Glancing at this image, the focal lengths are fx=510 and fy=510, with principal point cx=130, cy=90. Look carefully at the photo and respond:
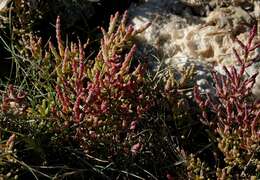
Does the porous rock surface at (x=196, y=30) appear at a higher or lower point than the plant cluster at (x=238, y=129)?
higher

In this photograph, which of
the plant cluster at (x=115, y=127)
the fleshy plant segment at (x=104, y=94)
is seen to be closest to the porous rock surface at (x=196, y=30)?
the plant cluster at (x=115, y=127)

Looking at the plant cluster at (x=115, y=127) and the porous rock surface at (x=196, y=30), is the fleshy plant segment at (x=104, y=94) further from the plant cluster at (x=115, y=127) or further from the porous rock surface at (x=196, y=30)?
the porous rock surface at (x=196, y=30)

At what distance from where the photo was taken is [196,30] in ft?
11.2

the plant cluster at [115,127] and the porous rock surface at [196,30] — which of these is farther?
the porous rock surface at [196,30]

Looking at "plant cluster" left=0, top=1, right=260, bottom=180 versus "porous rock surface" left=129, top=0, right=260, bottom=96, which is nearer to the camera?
"plant cluster" left=0, top=1, right=260, bottom=180

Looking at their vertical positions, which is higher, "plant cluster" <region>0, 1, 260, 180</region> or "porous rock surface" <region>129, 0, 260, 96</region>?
"porous rock surface" <region>129, 0, 260, 96</region>

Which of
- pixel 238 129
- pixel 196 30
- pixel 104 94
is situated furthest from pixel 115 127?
pixel 196 30

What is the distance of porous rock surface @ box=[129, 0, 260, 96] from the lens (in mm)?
3285

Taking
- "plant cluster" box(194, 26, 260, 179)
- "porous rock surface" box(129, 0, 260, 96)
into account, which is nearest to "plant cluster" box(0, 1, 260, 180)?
"plant cluster" box(194, 26, 260, 179)

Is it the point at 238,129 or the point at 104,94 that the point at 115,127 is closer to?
the point at 104,94

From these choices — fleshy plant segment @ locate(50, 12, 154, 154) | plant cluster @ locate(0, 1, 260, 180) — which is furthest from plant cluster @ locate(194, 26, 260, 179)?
fleshy plant segment @ locate(50, 12, 154, 154)

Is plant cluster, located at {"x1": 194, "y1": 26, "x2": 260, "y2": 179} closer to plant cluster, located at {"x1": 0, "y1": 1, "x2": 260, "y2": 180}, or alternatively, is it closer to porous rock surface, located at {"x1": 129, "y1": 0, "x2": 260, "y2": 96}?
plant cluster, located at {"x1": 0, "y1": 1, "x2": 260, "y2": 180}

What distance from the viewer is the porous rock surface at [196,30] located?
10.8ft

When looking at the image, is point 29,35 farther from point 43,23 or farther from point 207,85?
point 207,85
